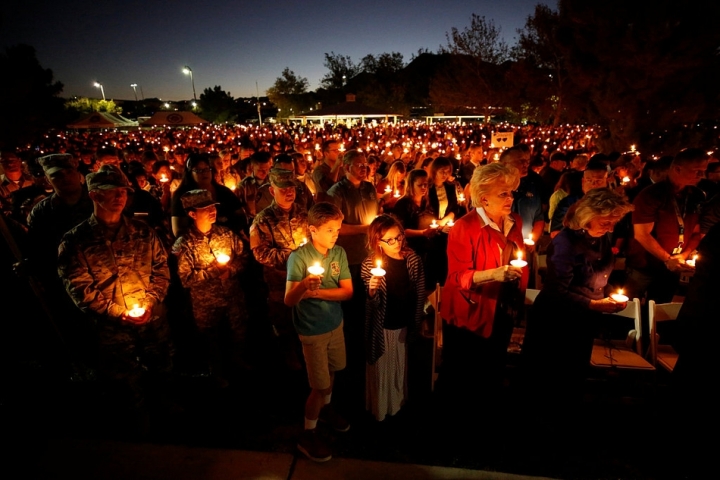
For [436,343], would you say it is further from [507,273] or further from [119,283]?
[119,283]

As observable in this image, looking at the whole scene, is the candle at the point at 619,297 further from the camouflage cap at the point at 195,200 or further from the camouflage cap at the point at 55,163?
the camouflage cap at the point at 55,163

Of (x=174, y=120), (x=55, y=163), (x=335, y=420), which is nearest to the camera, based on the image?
(x=335, y=420)

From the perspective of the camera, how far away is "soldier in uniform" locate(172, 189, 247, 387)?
3680mm

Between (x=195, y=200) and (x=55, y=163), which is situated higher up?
(x=55, y=163)

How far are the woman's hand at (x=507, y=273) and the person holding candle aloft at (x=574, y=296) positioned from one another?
716mm

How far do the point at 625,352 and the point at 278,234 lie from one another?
3651 millimetres

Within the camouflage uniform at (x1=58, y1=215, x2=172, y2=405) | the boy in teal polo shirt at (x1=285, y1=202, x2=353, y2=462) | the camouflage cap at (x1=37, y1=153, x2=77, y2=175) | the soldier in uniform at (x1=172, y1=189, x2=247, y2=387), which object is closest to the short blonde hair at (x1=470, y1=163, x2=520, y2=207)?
the boy in teal polo shirt at (x1=285, y1=202, x2=353, y2=462)

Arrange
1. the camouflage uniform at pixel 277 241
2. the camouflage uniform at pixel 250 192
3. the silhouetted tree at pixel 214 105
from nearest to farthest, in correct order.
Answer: the camouflage uniform at pixel 277 241 → the camouflage uniform at pixel 250 192 → the silhouetted tree at pixel 214 105

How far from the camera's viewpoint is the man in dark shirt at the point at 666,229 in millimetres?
3961

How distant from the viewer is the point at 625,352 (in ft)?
12.3

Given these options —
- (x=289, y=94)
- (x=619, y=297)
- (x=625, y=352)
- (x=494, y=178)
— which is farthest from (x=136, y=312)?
(x=289, y=94)

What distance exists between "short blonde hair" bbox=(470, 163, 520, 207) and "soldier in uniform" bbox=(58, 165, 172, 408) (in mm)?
2861

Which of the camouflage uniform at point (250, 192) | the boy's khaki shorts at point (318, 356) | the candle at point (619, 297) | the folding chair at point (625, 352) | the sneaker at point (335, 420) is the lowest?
the sneaker at point (335, 420)

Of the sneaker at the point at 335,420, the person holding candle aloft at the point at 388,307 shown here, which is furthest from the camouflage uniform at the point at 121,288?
the person holding candle aloft at the point at 388,307
